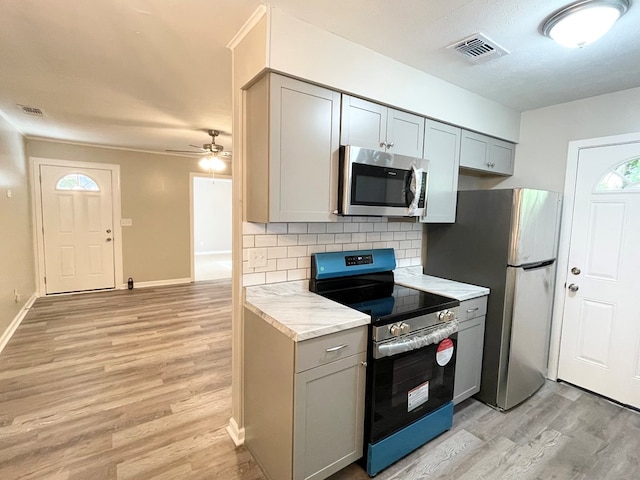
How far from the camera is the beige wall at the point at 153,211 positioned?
533 centimetres

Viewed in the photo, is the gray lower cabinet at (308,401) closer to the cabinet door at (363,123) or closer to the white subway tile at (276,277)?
the white subway tile at (276,277)

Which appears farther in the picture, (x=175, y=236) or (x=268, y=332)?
(x=175, y=236)

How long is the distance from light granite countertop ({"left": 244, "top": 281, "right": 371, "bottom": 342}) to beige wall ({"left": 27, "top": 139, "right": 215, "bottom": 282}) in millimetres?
4431

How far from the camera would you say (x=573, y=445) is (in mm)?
2061

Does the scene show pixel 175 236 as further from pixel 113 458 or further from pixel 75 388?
pixel 113 458

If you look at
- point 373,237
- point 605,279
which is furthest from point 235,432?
point 605,279

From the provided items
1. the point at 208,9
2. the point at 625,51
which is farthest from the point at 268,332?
the point at 625,51

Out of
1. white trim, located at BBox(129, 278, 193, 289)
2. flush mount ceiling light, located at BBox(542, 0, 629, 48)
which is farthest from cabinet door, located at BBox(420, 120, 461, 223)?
white trim, located at BBox(129, 278, 193, 289)

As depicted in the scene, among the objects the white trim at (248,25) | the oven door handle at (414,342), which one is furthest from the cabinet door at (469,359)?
the white trim at (248,25)

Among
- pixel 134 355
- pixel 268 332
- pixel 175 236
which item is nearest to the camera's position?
pixel 268 332

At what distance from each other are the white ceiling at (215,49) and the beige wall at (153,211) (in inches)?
88.9

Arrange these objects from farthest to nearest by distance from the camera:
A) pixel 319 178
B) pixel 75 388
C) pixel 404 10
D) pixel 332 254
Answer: pixel 75 388 → pixel 332 254 → pixel 319 178 → pixel 404 10

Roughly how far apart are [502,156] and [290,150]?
7.23 ft

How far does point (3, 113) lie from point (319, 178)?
384cm
